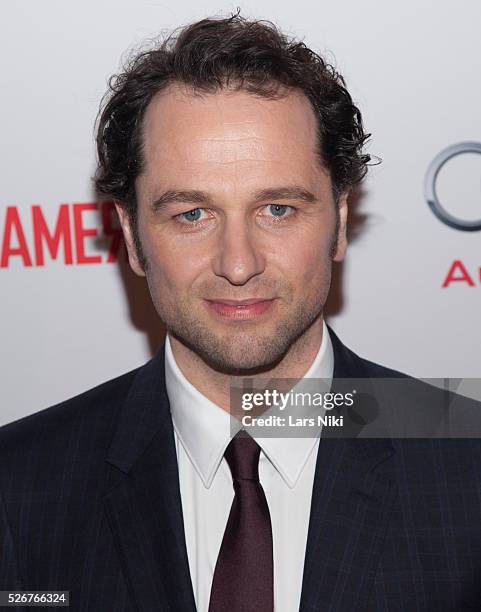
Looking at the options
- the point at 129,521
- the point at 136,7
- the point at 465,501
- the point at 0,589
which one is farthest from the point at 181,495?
the point at 136,7

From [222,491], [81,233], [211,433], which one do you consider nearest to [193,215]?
[211,433]

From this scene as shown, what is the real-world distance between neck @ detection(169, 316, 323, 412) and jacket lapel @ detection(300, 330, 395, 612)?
22 centimetres

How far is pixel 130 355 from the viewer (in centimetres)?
338

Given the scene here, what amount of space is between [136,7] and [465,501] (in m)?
1.96

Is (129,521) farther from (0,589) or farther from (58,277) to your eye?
(58,277)

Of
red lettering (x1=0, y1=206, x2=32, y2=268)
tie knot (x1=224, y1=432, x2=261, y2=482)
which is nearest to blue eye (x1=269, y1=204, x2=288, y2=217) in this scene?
tie knot (x1=224, y1=432, x2=261, y2=482)

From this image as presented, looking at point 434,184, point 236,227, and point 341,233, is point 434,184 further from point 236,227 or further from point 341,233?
point 236,227

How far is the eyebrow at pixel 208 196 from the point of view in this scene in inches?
91.9

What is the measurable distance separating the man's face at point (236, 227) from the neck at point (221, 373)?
7cm

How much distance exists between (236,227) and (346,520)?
30.8 inches

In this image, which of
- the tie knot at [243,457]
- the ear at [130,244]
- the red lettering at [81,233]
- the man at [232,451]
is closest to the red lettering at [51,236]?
the red lettering at [81,233]

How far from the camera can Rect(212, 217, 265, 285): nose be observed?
2246 mm

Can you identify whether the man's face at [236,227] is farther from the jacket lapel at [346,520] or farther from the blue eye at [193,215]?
the jacket lapel at [346,520]

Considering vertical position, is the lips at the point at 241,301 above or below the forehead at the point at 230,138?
below
